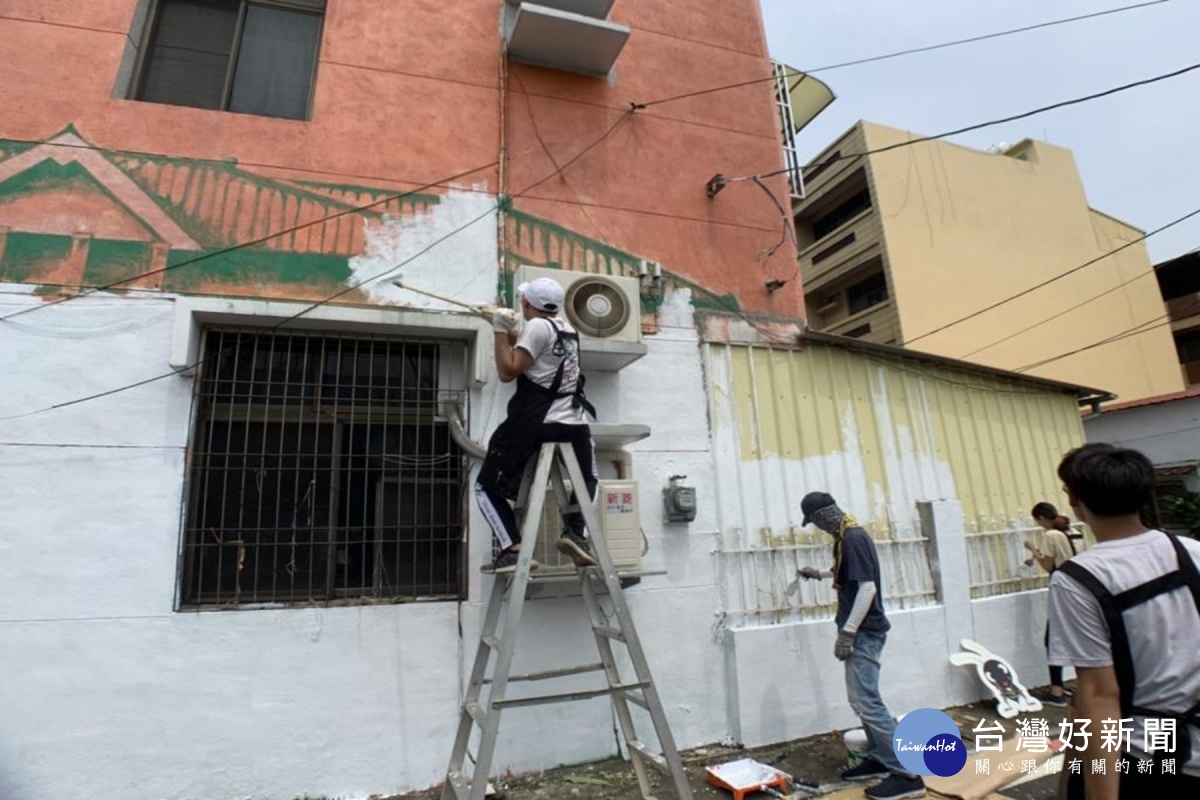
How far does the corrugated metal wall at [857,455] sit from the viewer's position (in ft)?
16.7

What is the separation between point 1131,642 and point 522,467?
272 cm

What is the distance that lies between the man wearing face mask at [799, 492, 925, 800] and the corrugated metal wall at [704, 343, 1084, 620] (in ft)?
2.69

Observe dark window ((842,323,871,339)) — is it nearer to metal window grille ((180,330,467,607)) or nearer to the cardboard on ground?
the cardboard on ground

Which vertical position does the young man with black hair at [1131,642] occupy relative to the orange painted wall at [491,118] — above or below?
below

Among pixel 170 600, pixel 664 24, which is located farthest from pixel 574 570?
pixel 664 24

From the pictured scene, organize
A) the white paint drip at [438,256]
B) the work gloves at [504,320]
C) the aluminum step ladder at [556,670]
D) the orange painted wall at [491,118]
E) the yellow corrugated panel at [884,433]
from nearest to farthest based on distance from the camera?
1. the aluminum step ladder at [556,670]
2. the work gloves at [504,320]
3. the orange painted wall at [491,118]
4. the white paint drip at [438,256]
5. the yellow corrugated panel at [884,433]

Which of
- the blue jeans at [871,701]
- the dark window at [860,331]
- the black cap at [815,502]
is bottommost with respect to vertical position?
the blue jeans at [871,701]

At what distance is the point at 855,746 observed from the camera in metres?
4.25

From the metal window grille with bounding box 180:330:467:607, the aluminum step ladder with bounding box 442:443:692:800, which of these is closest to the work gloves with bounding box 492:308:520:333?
the aluminum step ladder with bounding box 442:443:692:800

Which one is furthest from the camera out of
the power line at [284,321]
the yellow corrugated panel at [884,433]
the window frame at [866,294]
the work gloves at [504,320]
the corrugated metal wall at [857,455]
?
the window frame at [866,294]

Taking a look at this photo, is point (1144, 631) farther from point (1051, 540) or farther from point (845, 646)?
point (1051, 540)

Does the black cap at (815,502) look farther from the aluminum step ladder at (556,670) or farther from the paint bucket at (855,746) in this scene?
the aluminum step ladder at (556,670)

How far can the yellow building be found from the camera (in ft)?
57.7

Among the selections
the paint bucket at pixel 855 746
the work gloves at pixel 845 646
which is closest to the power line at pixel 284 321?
the work gloves at pixel 845 646
